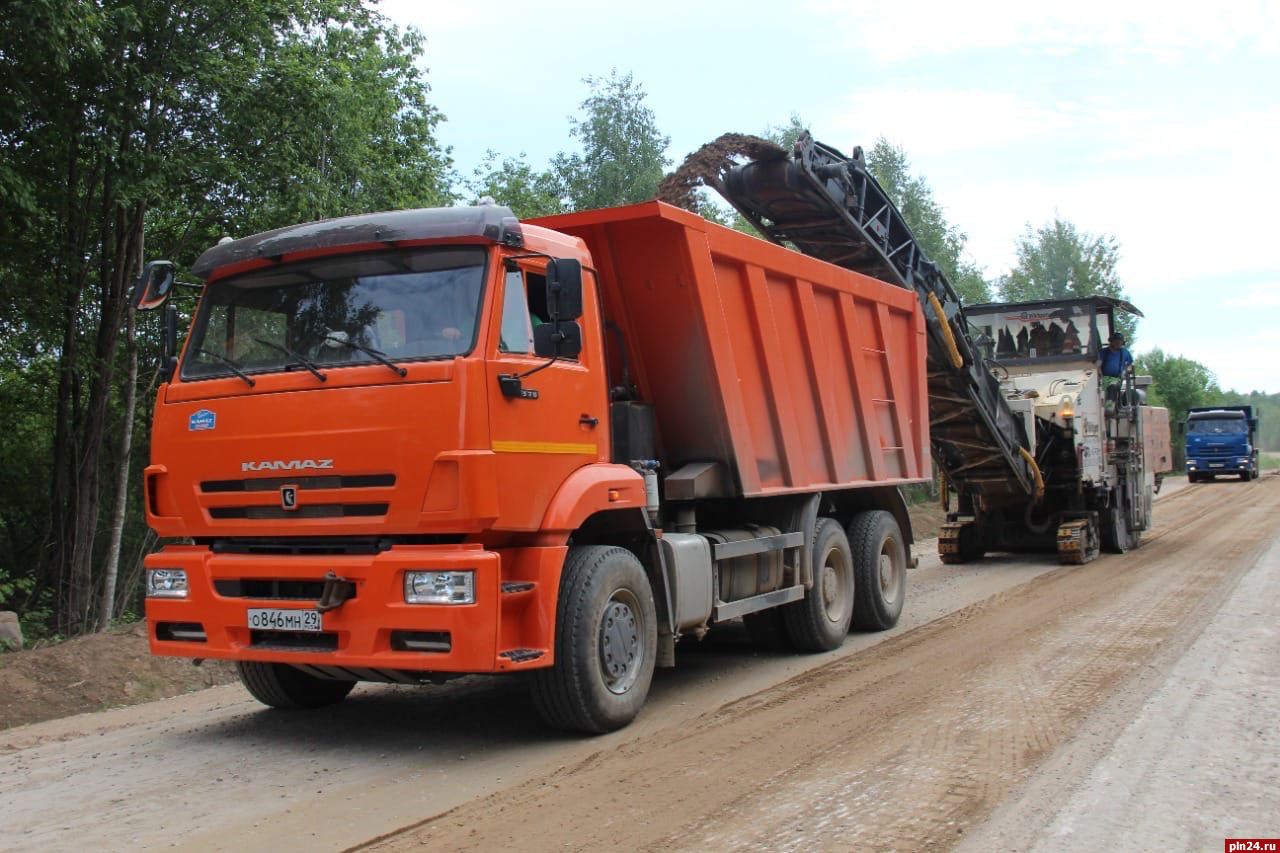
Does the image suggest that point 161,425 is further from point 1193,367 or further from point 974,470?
point 1193,367

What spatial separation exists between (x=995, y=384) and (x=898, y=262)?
2.68m

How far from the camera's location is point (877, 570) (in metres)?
9.45

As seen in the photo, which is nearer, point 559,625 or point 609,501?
point 559,625

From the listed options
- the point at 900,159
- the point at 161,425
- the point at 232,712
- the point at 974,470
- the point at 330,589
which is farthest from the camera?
the point at 900,159

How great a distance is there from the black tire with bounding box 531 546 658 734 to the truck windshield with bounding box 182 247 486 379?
56.5 inches

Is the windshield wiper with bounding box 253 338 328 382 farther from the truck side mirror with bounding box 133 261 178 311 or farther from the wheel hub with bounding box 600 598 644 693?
the wheel hub with bounding box 600 598 644 693

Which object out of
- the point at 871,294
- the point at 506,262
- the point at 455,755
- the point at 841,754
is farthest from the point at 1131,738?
the point at 871,294

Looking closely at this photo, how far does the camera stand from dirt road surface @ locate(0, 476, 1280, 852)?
435cm

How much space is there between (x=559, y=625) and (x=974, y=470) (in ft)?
31.9

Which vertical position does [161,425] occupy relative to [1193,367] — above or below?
below

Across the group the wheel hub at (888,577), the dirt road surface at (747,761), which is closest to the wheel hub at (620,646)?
the dirt road surface at (747,761)

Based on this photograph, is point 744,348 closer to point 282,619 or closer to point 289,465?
point 289,465

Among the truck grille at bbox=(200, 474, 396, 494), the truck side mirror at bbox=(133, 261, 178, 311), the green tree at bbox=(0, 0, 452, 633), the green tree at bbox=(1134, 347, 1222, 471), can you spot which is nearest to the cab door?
the truck grille at bbox=(200, 474, 396, 494)

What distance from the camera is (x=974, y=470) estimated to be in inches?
556
